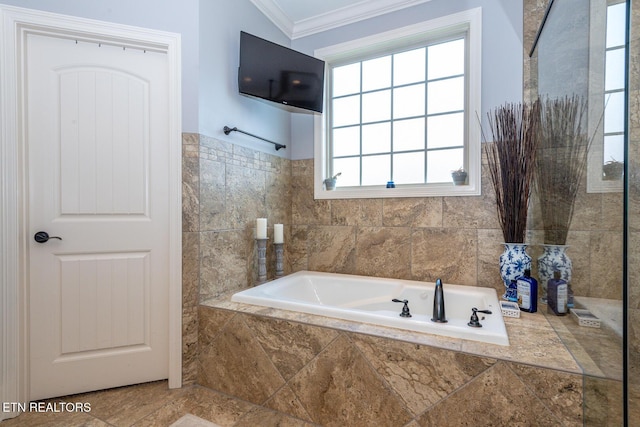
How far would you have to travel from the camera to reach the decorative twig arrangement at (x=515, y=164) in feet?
5.24

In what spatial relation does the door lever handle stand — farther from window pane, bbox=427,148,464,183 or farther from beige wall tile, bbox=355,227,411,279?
window pane, bbox=427,148,464,183

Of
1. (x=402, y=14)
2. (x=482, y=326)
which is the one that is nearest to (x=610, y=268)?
(x=482, y=326)

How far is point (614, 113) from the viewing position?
0.96 metres

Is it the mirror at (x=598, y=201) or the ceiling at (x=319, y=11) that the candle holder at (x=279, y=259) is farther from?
the ceiling at (x=319, y=11)

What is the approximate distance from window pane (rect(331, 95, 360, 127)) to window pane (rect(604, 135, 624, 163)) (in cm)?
170

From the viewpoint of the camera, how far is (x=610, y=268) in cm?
98

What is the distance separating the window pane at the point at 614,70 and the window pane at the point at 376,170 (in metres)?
1.40

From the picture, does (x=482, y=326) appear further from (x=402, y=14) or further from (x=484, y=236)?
(x=402, y=14)

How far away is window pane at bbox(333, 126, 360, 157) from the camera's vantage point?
2.46m

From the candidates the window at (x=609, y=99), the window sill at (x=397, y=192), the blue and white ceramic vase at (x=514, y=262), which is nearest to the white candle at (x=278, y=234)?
the window sill at (x=397, y=192)

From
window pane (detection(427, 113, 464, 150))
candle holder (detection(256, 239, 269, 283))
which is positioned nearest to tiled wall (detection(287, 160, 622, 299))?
window pane (detection(427, 113, 464, 150))

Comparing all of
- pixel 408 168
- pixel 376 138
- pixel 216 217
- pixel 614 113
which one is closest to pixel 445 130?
pixel 408 168

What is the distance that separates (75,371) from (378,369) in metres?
1.71

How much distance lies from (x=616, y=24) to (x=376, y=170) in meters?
1.54
